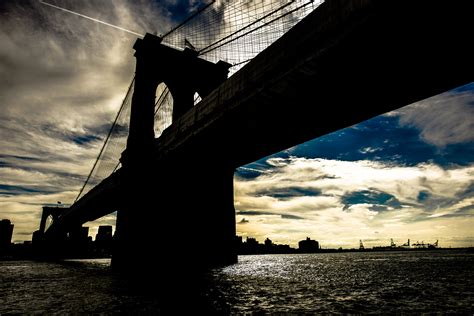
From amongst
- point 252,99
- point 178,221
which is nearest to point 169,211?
Answer: point 178,221

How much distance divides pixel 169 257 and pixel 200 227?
233 cm

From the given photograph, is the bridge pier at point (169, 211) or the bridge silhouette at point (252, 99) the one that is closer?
the bridge silhouette at point (252, 99)

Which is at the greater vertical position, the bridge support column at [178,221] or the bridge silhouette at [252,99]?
the bridge silhouette at [252,99]

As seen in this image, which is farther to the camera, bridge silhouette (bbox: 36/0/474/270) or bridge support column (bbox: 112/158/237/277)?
bridge support column (bbox: 112/158/237/277)

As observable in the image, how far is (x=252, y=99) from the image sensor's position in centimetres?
909

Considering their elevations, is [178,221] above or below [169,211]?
below

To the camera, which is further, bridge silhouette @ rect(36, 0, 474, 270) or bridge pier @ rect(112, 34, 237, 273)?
bridge pier @ rect(112, 34, 237, 273)

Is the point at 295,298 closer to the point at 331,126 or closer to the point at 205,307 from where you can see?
the point at 205,307

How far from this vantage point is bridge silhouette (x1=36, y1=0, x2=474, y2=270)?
6191 mm

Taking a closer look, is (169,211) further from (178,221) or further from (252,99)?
(252,99)

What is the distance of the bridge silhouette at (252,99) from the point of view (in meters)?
6.19

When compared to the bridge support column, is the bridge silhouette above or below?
above

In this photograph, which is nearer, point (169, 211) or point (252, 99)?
point (252, 99)

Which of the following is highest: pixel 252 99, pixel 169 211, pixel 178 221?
pixel 252 99
